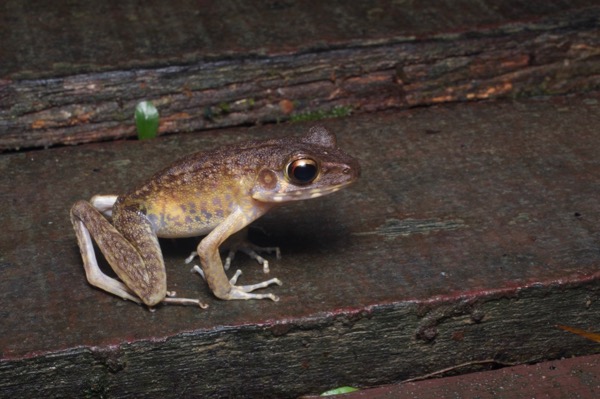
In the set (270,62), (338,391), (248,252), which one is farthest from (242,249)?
(270,62)

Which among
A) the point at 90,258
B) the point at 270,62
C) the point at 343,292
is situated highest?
the point at 270,62

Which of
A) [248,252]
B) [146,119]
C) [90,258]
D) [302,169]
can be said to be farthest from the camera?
[146,119]

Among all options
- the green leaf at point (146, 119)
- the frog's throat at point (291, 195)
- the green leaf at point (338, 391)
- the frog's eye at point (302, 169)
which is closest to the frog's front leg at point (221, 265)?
the frog's throat at point (291, 195)

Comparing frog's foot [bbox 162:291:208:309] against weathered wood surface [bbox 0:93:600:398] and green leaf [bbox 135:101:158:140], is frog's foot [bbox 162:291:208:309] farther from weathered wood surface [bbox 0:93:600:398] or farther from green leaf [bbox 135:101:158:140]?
green leaf [bbox 135:101:158:140]

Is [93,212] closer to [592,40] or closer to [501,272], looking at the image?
[501,272]

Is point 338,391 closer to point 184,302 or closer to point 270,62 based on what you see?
point 184,302

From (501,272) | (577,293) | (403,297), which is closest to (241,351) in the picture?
(403,297)
